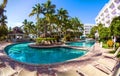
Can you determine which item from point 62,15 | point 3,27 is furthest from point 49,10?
point 3,27

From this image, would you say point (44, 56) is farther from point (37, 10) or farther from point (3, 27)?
point (3, 27)

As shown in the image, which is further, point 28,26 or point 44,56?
point 28,26

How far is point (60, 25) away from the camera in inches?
1729

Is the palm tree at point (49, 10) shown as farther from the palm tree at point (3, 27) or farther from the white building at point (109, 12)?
the white building at point (109, 12)

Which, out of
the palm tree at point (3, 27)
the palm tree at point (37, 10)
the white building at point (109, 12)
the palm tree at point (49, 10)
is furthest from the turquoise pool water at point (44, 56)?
the white building at point (109, 12)

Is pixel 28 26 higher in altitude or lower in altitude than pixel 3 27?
higher

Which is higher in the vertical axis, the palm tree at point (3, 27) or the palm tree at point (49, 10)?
the palm tree at point (49, 10)

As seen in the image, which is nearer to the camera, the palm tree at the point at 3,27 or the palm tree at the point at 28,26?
the palm tree at the point at 3,27

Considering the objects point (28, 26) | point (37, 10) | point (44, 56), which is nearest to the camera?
point (44, 56)

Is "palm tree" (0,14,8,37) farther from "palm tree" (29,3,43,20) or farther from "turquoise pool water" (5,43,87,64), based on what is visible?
"turquoise pool water" (5,43,87,64)

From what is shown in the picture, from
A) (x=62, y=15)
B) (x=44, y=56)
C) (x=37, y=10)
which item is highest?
(x=37, y=10)

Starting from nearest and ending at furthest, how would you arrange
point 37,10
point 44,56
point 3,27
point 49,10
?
point 44,56, point 49,10, point 37,10, point 3,27

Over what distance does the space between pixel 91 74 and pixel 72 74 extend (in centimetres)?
89

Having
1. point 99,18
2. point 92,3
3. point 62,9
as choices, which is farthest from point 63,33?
point 99,18
